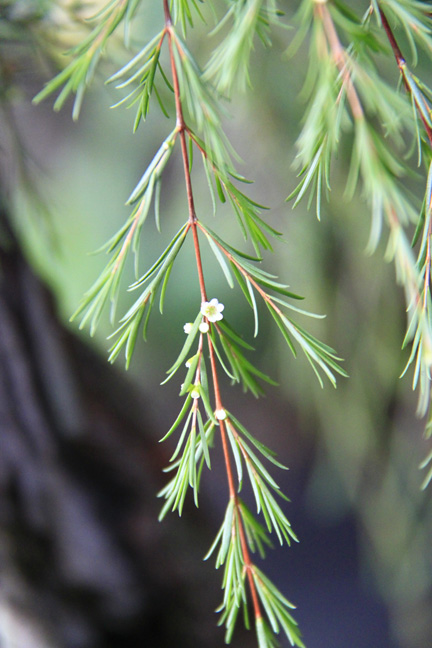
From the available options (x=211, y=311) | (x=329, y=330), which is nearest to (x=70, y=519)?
(x=329, y=330)

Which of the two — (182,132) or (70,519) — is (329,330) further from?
(182,132)

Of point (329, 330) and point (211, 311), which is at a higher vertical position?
point (211, 311)

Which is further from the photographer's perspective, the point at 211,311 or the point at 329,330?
the point at 329,330

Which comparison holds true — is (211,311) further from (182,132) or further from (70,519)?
(70,519)

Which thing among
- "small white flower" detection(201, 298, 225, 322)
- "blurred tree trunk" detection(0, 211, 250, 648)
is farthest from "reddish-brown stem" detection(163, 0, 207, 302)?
"blurred tree trunk" detection(0, 211, 250, 648)

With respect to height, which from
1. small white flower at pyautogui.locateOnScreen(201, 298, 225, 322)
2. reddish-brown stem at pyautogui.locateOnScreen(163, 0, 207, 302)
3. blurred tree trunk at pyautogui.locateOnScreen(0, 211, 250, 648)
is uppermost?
reddish-brown stem at pyautogui.locateOnScreen(163, 0, 207, 302)

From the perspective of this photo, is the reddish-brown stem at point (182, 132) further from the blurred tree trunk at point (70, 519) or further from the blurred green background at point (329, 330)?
the blurred tree trunk at point (70, 519)

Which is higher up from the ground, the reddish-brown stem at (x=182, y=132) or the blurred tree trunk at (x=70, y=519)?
the reddish-brown stem at (x=182, y=132)

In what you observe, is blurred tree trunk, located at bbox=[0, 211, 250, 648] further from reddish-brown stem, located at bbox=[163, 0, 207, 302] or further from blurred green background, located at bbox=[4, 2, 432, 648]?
reddish-brown stem, located at bbox=[163, 0, 207, 302]

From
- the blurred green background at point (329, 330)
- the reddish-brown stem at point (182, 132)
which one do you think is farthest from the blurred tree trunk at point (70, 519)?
the reddish-brown stem at point (182, 132)

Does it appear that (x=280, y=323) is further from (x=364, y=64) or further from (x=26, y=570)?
(x=26, y=570)

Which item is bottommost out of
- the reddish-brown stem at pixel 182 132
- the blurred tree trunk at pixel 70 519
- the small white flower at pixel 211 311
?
the blurred tree trunk at pixel 70 519
